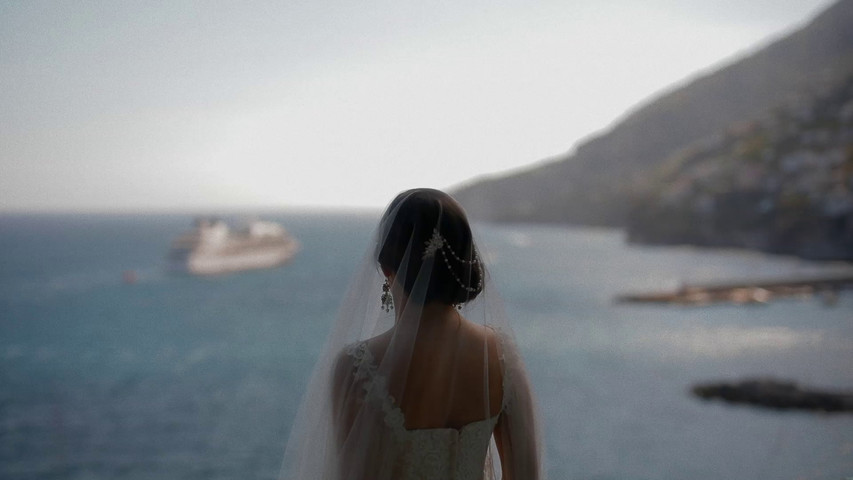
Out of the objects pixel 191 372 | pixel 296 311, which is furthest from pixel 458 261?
pixel 296 311

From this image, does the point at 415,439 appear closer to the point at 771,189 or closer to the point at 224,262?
the point at 771,189

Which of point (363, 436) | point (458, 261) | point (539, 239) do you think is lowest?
point (539, 239)

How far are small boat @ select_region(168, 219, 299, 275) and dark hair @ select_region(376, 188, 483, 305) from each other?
161 ft

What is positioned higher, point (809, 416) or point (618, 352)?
point (809, 416)

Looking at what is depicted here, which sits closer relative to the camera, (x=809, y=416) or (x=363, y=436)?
(x=363, y=436)

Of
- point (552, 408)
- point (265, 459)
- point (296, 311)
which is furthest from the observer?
point (296, 311)

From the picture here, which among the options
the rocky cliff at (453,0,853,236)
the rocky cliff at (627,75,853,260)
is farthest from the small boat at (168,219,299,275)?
the rocky cliff at (627,75,853,260)

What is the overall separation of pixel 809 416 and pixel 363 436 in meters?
15.4

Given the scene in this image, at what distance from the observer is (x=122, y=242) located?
231 feet

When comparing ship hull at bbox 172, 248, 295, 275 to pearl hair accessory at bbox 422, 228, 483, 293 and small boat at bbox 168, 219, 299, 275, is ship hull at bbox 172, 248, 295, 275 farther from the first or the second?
pearl hair accessory at bbox 422, 228, 483, 293

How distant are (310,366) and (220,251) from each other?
26872 mm

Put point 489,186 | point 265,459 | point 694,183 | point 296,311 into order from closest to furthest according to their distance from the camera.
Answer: point 265,459
point 296,311
point 694,183
point 489,186

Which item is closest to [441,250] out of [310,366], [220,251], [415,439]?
[415,439]

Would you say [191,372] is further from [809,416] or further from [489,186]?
[489,186]
